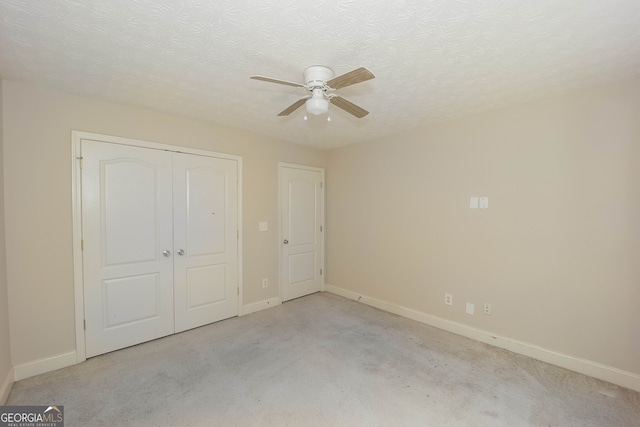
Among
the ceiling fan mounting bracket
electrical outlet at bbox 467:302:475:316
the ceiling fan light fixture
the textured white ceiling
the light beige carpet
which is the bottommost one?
the light beige carpet

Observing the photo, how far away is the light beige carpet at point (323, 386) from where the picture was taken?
1.80 meters

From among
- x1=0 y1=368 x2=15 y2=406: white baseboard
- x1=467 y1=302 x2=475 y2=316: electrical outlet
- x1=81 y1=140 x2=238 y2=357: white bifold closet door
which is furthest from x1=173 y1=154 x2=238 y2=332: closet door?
x1=467 y1=302 x2=475 y2=316: electrical outlet

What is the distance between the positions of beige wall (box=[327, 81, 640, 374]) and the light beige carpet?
43 cm

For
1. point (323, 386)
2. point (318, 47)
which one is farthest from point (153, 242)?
point (318, 47)

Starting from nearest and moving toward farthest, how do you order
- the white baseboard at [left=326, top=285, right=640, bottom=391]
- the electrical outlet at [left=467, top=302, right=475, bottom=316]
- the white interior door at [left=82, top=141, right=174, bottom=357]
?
1. the white baseboard at [left=326, top=285, right=640, bottom=391]
2. the white interior door at [left=82, top=141, right=174, bottom=357]
3. the electrical outlet at [left=467, top=302, right=475, bottom=316]

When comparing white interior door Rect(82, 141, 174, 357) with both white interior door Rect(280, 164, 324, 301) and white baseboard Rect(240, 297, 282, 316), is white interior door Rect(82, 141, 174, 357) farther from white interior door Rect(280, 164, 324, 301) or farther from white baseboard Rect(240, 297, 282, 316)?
white interior door Rect(280, 164, 324, 301)

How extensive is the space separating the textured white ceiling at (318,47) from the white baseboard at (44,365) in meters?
2.32

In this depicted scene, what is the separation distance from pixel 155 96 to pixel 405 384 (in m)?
3.30

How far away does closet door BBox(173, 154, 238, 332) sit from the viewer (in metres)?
3.03

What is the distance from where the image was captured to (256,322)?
10.9ft

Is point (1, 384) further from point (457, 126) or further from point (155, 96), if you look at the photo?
point (457, 126)

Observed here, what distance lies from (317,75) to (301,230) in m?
2.73

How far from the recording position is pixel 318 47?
5.47 feet

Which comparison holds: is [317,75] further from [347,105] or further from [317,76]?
[347,105]
